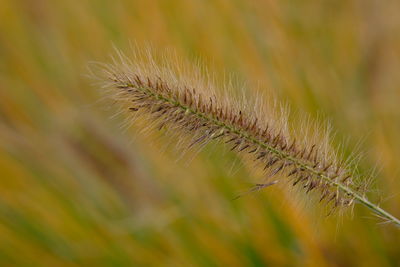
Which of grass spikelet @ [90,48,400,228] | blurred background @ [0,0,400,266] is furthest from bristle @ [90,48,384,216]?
blurred background @ [0,0,400,266]

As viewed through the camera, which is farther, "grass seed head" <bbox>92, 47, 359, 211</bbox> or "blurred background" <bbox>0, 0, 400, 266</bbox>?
"blurred background" <bbox>0, 0, 400, 266</bbox>

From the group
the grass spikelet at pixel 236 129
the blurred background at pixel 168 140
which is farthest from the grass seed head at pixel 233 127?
the blurred background at pixel 168 140

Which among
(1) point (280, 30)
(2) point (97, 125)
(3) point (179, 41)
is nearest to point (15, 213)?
(2) point (97, 125)

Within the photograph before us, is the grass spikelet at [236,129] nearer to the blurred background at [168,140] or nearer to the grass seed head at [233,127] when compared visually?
the grass seed head at [233,127]

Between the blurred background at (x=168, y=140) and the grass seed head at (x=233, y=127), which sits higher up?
the blurred background at (x=168, y=140)

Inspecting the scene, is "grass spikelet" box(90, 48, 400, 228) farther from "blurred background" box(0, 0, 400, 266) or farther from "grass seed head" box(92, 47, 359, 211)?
"blurred background" box(0, 0, 400, 266)

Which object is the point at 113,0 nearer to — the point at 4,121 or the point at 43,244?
the point at 4,121

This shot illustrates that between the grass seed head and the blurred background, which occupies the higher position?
the blurred background

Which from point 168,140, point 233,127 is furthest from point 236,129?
point 168,140
